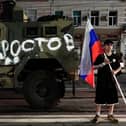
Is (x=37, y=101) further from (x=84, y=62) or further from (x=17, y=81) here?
(x=84, y=62)

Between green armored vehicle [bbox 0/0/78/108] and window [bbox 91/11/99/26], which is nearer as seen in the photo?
green armored vehicle [bbox 0/0/78/108]

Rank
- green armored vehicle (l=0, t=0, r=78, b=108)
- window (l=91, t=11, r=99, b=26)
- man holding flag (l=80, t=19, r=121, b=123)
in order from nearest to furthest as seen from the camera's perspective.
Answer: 1. man holding flag (l=80, t=19, r=121, b=123)
2. green armored vehicle (l=0, t=0, r=78, b=108)
3. window (l=91, t=11, r=99, b=26)

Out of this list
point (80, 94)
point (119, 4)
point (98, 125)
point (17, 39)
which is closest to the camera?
point (98, 125)

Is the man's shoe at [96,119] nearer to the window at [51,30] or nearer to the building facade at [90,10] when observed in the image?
the window at [51,30]

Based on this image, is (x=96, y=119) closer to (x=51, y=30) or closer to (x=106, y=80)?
(x=106, y=80)

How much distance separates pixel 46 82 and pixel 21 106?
95cm

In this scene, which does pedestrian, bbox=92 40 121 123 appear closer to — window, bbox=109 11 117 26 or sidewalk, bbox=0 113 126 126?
sidewalk, bbox=0 113 126 126

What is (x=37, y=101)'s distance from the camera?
15.3 m

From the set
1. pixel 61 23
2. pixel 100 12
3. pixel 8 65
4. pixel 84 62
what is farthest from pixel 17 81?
pixel 100 12

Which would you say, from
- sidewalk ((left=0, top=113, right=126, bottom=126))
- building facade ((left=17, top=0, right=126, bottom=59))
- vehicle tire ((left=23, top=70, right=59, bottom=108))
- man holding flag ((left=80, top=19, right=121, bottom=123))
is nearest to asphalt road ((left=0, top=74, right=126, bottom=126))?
sidewalk ((left=0, top=113, right=126, bottom=126))

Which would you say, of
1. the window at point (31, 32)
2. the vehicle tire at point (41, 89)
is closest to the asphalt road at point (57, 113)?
the vehicle tire at point (41, 89)

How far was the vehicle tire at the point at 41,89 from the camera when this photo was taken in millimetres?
15281

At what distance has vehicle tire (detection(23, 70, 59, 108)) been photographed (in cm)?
1528

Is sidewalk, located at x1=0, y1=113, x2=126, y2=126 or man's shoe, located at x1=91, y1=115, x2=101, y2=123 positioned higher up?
man's shoe, located at x1=91, y1=115, x2=101, y2=123
